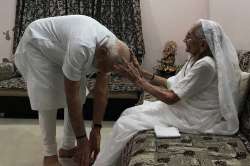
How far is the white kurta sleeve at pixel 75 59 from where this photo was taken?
1987 mm

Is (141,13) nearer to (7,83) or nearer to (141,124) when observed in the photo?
(7,83)

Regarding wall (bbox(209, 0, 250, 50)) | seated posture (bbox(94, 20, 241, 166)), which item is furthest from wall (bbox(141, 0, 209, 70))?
seated posture (bbox(94, 20, 241, 166))

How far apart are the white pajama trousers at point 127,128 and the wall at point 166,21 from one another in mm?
2460

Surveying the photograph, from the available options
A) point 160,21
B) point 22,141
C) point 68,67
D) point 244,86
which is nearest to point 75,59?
point 68,67

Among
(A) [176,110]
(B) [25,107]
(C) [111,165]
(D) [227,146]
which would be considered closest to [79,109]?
(C) [111,165]

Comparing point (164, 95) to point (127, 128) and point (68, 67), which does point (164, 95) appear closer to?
point (127, 128)

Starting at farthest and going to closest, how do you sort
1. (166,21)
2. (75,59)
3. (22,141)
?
(166,21) < (22,141) < (75,59)

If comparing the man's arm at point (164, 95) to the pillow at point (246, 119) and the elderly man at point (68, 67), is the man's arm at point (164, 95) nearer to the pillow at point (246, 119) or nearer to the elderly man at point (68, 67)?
the elderly man at point (68, 67)

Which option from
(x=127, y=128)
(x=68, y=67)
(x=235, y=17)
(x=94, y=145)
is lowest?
(x=94, y=145)

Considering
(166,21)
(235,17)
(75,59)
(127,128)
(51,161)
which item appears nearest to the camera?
(75,59)

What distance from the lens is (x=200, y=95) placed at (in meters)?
2.21

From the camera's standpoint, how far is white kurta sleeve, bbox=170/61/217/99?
2.12 m

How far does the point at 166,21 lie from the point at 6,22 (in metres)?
2.06

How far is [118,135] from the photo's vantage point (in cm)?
222
